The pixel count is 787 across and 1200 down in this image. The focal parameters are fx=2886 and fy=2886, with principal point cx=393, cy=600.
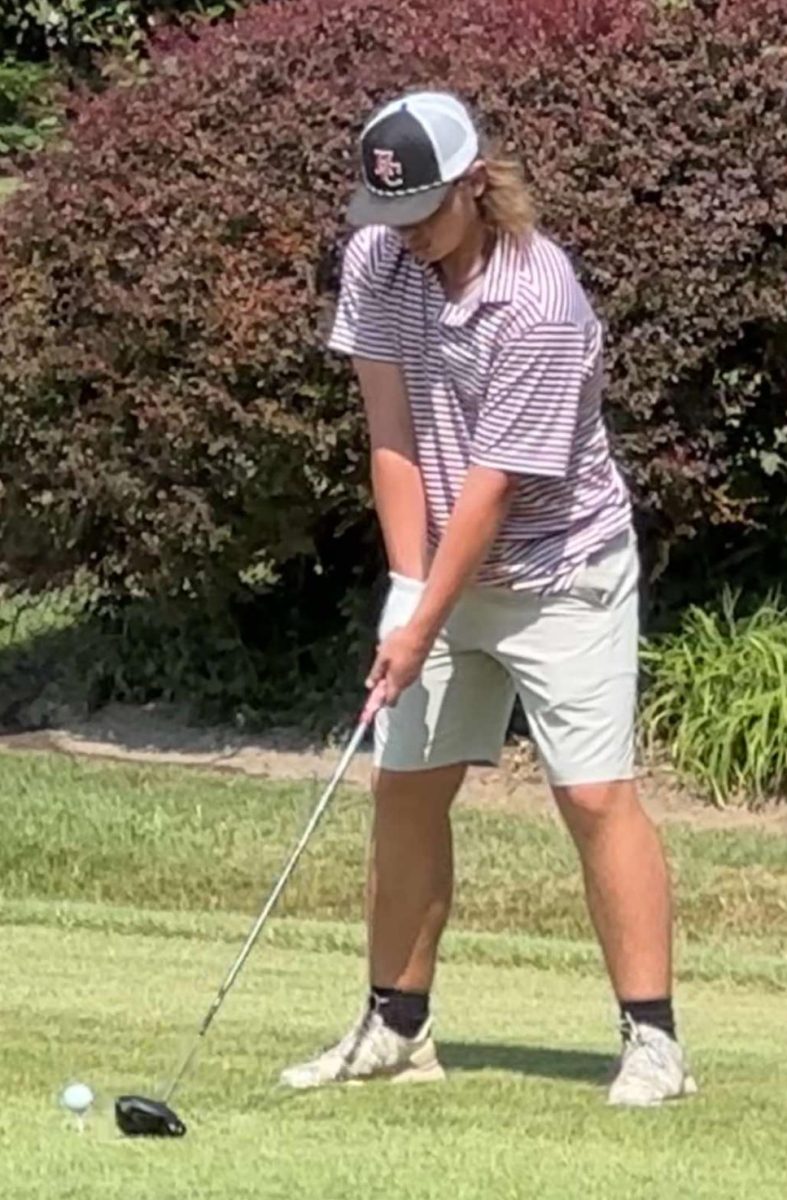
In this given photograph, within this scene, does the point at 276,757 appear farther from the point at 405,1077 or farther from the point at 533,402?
the point at 533,402

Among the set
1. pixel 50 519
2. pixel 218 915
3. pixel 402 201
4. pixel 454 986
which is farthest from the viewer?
pixel 50 519

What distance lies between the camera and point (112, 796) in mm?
11773

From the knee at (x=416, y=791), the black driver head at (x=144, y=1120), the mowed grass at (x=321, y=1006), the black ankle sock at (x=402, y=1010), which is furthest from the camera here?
the black ankle sock at (x=402, y=1010)

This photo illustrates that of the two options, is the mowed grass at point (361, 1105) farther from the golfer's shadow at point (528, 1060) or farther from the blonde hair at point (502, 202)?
the blonde hair at point (502, 202)

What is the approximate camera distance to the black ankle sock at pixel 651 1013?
580 centimetres

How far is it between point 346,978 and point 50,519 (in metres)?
4.75

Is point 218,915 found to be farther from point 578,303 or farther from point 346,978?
point 578,303

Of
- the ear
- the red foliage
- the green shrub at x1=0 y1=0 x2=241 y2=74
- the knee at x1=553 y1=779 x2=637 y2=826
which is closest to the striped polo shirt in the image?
the ear

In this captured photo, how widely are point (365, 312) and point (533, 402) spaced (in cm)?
46

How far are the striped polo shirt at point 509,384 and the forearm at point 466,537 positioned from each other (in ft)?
0.14

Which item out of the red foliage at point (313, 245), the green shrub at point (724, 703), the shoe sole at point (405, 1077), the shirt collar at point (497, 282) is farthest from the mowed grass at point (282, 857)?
the shirt collar at point (497, 282)

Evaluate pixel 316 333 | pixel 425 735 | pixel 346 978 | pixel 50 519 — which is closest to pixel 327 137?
pixel 316 333

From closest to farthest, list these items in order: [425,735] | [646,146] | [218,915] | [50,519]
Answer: [425,735]
[218,915]
[646,146]
[50,519]

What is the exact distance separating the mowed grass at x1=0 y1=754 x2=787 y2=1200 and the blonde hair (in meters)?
1.72
